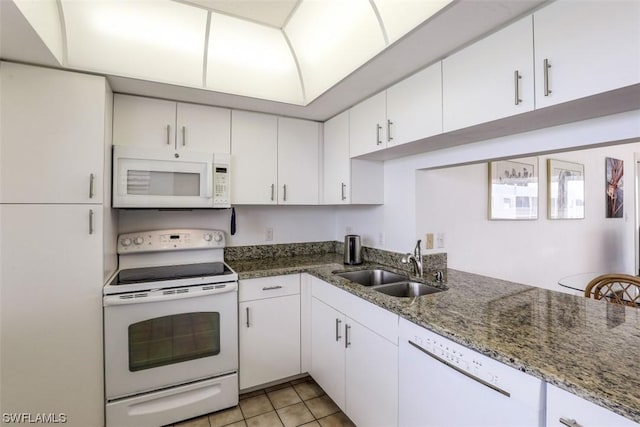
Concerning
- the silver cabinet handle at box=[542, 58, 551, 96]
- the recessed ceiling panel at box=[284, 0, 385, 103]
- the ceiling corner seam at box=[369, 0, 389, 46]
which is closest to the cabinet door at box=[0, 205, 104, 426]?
the recessed ceiling panel at box=[284, 0, 385, 103]

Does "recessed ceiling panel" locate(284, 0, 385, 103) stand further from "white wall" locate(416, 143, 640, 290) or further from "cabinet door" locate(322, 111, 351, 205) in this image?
"white wall" locate(416, 143, 640, 290)

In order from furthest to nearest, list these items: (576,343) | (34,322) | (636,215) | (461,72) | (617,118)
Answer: (636,215) → (34,322) → (461,72) → (617,118) → (576,343)

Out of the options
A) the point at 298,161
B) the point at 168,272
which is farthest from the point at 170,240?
the point at 298,161

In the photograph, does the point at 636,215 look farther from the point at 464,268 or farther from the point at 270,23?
the point at 270,23

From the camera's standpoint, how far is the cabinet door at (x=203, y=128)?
7.32ft

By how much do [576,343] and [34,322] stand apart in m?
2.44

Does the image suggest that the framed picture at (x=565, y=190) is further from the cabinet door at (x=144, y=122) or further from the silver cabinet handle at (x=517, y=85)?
the cabinet door at (x=144, y=122)

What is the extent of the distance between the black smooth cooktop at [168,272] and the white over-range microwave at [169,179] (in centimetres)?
46

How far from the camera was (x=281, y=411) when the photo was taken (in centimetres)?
205


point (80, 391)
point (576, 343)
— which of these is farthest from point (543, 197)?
point (80, 391)

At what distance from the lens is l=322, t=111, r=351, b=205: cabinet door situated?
2439 millimetres

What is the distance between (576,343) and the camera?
103 centimetres

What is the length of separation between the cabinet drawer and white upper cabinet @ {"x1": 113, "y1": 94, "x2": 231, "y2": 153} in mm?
1030

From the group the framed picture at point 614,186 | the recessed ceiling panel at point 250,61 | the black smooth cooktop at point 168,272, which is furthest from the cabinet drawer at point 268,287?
the framed picture at point 614,186
